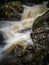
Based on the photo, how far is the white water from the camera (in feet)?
23.0

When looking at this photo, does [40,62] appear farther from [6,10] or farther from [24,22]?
[6,10]

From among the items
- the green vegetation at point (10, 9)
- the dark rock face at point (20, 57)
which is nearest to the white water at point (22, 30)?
the dark rock face at point (20, 57)

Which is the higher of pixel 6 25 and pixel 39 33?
pixel 39 33

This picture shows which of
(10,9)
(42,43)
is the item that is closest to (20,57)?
(42,43)

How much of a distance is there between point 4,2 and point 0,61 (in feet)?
24.9

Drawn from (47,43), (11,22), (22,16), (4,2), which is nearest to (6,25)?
(11,22)

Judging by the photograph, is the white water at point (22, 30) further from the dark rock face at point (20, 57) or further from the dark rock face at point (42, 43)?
the dark rock face at point (42, 43)

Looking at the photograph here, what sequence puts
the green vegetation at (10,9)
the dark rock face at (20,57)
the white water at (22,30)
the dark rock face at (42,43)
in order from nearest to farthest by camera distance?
the dark rock face at (42,43) → the dark rock face at (20,57) → the white water at (22,30) → the green vegetation at (10,9)

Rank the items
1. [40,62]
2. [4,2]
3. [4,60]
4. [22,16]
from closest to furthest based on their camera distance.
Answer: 1. [40,62]
2. [4,60]
3. [22,16]
4. [4,2]

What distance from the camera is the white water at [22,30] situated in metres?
7.02

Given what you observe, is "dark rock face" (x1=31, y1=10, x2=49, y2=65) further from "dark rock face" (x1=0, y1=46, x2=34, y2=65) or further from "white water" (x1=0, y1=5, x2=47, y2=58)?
"white water" (x1=0, y1=5, x2=47, y2=58)

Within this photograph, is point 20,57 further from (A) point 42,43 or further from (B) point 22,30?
(B) point 22,30

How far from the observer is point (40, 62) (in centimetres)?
564

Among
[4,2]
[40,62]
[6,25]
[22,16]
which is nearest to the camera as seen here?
[40,62]
